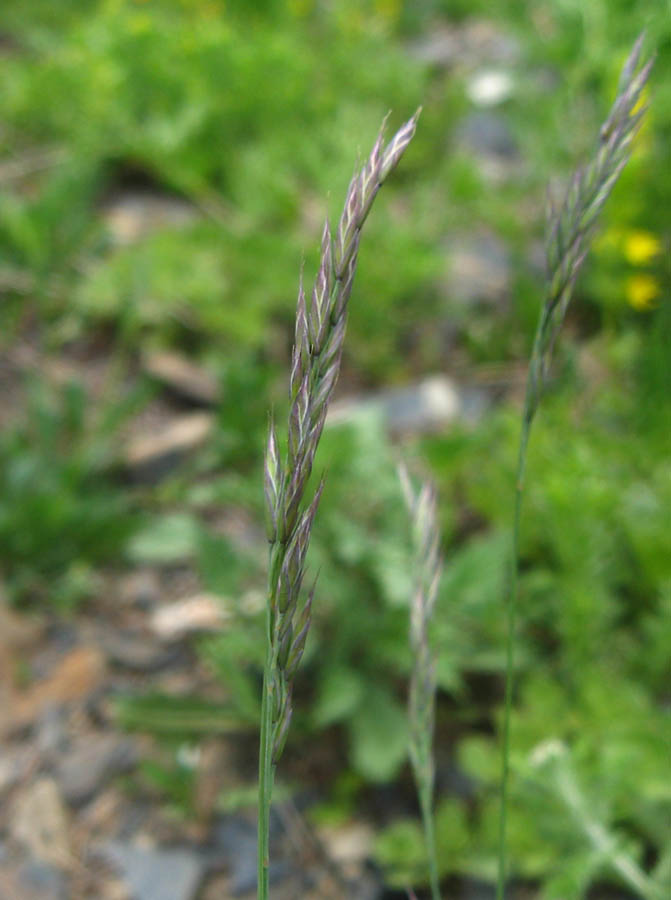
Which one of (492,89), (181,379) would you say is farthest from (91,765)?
(492,89)

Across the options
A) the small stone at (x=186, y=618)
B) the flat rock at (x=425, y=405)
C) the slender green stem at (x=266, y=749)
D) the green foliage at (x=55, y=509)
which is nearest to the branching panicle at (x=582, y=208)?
the slender green stem at (x=266, y=749)

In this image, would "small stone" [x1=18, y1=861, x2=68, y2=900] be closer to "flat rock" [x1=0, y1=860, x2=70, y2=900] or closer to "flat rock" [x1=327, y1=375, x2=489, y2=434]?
"flat rock" [x1=0, y1=860, x2=70, y2=900]

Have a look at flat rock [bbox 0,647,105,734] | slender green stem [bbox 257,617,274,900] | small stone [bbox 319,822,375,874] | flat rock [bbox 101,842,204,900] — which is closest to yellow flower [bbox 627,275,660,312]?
small stone [bbox 319,822,375,874]

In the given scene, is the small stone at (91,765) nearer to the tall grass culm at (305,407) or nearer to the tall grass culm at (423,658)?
the tall grass culm at (423,658)

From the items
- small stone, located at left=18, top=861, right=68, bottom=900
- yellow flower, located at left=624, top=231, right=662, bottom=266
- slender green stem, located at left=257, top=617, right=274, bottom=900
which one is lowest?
small stone, located at left=18, top=861, right=68, bottom=900

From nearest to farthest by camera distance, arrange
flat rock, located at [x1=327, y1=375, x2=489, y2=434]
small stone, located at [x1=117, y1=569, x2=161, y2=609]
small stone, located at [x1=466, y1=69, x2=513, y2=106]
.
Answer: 1. small stone, located at [x1=117, y1=569, x2=161, y2=609]
2. flat rock, located at [x1=327, y1=375, x2=489, y2=434]
3. small stone, located at [x1=466, y1=69, x2=513, y2=106]

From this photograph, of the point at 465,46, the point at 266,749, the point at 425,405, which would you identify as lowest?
the point at 425,405

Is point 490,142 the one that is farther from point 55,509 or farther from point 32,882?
point 32,882
